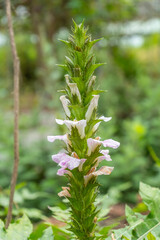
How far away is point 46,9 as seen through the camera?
5.05 m

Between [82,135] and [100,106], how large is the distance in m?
4.24

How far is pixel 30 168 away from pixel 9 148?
407 mm

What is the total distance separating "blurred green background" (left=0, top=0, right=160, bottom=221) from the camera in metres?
2.99

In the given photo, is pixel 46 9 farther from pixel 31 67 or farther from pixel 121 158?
pixel 31 67

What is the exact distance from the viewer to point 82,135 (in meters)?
0.69

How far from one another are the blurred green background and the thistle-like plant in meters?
0.08

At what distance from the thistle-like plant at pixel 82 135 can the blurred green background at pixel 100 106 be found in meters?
0.08

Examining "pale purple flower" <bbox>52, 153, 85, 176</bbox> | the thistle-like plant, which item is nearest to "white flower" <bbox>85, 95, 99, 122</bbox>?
the thistle-like plant

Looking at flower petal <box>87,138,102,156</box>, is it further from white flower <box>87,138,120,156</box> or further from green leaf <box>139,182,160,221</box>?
green leaf <box>139,182,160,221</box>

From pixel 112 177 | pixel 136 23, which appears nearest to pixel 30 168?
pixel 112 177

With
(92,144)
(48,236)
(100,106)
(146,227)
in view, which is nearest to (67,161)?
(92,144)

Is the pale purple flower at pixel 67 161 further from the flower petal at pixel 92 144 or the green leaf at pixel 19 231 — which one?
the green leaf at pixel 19 231

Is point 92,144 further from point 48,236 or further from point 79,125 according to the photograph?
point 48,236

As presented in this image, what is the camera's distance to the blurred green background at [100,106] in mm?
2986
